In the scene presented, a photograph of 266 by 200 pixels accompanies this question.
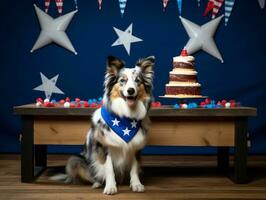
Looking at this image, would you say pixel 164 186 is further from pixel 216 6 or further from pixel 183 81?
pixel 216 6

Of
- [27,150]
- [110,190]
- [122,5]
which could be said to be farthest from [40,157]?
[122,5]

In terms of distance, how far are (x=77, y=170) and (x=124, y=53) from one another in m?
1.88

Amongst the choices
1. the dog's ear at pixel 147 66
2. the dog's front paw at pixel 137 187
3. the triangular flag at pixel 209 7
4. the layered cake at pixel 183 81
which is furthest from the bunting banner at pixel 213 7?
the dog's front paw at pixel 137 187

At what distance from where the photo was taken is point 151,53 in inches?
187

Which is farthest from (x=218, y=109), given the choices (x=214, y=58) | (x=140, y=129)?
(x=214, y=58)

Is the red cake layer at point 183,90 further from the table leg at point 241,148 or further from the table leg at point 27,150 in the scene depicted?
the table leg at point 27,150

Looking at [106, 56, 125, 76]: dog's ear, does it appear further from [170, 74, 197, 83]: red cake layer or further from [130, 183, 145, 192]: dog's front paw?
[130, 183, 145, 192]: dog's front paw

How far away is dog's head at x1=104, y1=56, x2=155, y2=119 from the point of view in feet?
9.55

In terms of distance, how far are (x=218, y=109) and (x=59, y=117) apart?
1.25m

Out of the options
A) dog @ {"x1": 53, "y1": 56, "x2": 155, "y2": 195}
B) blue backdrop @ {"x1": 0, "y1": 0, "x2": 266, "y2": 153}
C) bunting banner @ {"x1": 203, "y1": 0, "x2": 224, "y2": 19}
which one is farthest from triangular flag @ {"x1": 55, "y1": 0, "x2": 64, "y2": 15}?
dog @ {"x1": 53, "y1": 56, "x2": 155, "y2": 195}

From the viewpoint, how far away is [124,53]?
474 cm

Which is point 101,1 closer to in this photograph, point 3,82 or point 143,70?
point 3,82

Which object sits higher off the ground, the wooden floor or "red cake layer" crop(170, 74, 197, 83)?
"red cake layer" crop(170, 74, 197, 83)

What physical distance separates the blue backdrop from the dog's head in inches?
68.1
